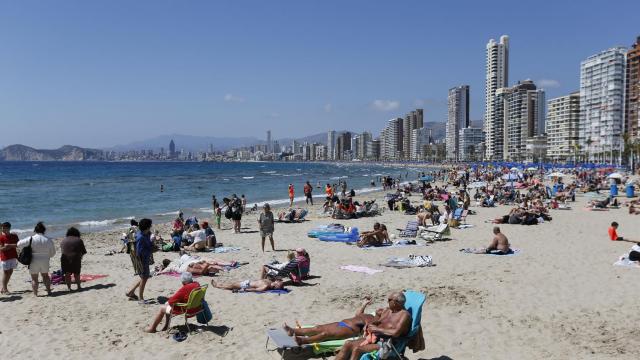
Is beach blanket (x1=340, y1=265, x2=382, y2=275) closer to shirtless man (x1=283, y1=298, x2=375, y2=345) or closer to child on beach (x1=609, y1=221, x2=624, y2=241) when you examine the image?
shirtless man (x1=283, y1=298, x2=375, y2=345)

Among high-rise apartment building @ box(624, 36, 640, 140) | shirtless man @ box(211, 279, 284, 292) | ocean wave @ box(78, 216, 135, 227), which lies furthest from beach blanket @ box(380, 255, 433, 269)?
high-rise apartment building @ box(624, 36, 640, 140)

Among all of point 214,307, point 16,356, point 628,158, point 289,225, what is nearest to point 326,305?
point 214,307

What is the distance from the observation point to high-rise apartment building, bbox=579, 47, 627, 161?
399ft

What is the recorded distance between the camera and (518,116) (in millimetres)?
169000

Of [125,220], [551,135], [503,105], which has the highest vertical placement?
[503,105]

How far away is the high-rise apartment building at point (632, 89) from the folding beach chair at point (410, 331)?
11338 cm

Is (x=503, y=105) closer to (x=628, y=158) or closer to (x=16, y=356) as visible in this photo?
(x=628, y=158)

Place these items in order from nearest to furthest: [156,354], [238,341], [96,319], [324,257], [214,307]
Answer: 1. [156,354]
2. [238,341]
3. [96,319]
4. [214,307]
5. [324,257]

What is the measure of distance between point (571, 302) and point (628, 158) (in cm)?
Result: 9972

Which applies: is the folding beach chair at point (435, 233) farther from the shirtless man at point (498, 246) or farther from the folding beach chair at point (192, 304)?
the folding beach chair at point (192, 304)

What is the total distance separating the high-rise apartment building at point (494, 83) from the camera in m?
181

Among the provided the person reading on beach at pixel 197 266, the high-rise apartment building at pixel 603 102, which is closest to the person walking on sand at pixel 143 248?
the person reading on beach at pixel 197 266

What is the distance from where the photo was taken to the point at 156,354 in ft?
21.7

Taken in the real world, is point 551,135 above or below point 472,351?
above
